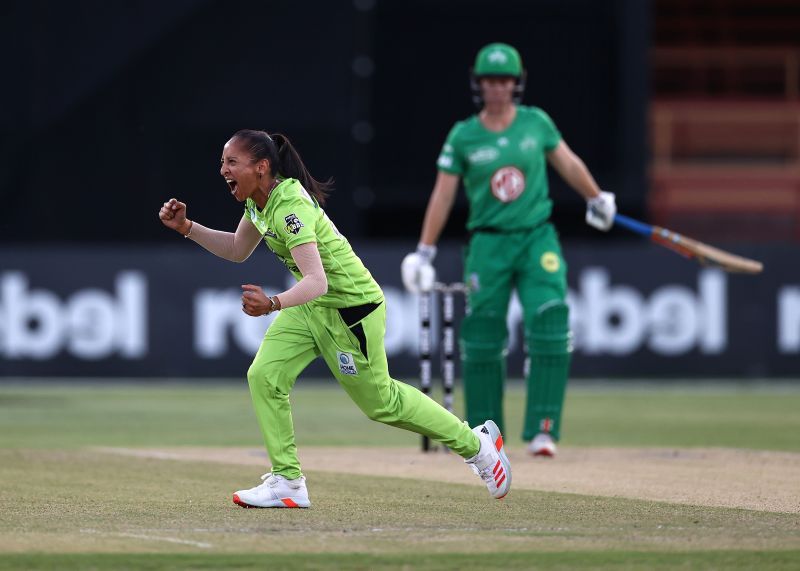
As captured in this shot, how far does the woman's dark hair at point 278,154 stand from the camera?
7.30 metres

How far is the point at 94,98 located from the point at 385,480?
980cm

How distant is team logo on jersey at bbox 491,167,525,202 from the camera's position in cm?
1022

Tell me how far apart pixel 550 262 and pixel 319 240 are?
3.12 metres

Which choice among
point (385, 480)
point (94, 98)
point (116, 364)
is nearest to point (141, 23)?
point (94, 98)

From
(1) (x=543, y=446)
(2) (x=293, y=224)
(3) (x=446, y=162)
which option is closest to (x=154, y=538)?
(2) (x=293, y=224)

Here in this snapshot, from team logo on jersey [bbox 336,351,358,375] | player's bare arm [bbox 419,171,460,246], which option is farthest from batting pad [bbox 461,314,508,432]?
team logo on jersey [bbox 336,351,358,375]

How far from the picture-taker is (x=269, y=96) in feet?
57.7

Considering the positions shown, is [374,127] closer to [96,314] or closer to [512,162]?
[96,314]

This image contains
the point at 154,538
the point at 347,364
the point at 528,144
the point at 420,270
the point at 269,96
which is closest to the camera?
the point at 154,538

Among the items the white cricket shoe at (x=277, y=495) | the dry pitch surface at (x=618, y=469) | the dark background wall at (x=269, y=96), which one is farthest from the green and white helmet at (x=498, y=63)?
the dark background wall at (x=269, y=96)

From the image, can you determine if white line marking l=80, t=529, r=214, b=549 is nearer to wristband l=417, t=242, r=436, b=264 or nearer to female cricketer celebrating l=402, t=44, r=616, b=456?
female cricketer celebrating l=402, t=44, r=616, b=456

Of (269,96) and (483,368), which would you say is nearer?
(483,368)

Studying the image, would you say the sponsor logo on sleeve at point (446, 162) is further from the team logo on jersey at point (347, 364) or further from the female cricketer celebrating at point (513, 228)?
the team logo on jersey at point (347, 364)

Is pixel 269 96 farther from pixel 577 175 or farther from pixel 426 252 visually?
pixel 577 175
